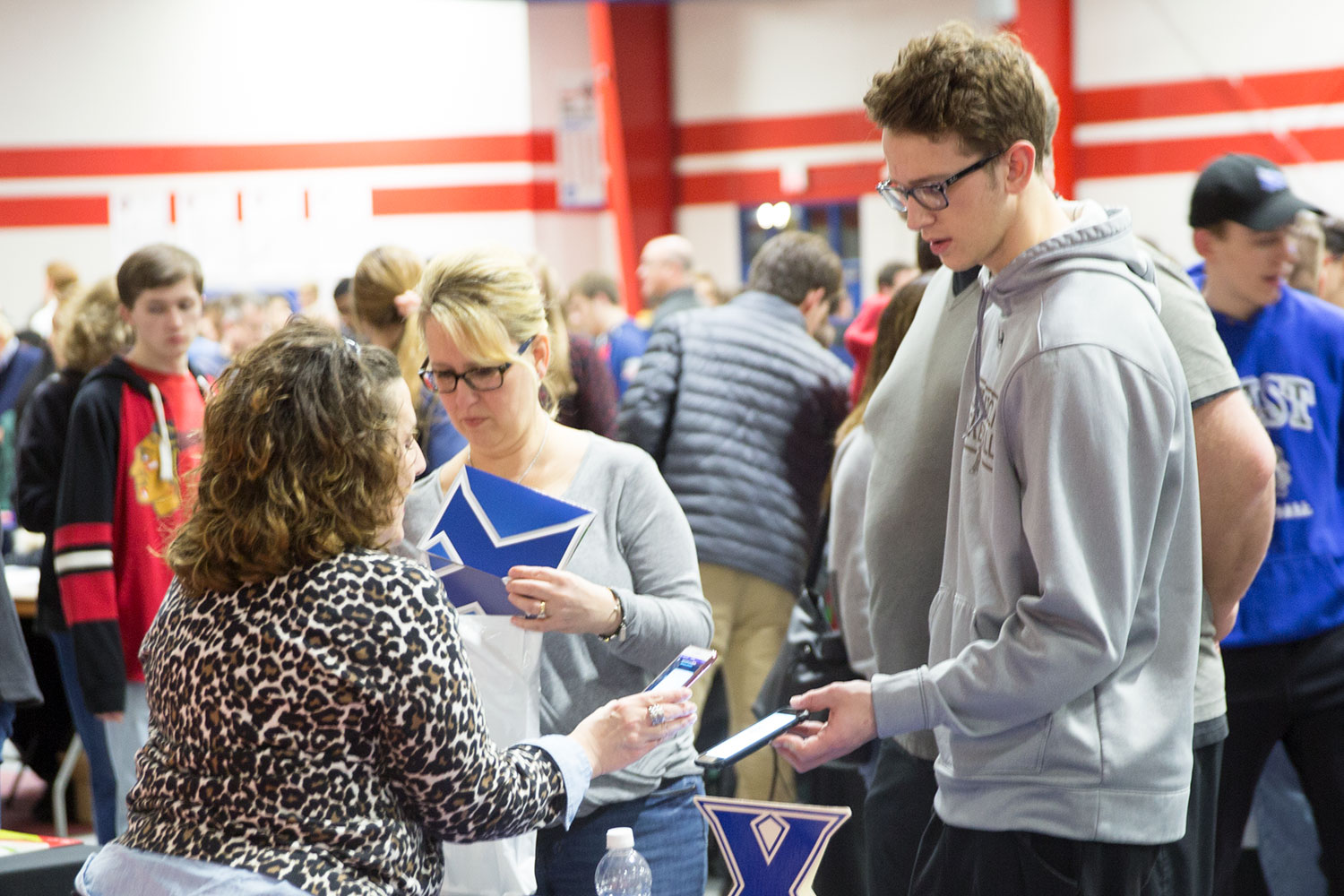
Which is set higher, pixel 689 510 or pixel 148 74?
pixel 148 74

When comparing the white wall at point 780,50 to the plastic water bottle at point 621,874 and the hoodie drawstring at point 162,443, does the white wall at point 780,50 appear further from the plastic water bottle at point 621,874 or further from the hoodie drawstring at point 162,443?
the plastic water bottle at point 621,874

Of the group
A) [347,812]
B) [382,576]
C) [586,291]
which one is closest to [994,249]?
[382,576]

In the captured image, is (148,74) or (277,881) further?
(148,74)

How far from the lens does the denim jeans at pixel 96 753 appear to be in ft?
12.4

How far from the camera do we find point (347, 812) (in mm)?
1500

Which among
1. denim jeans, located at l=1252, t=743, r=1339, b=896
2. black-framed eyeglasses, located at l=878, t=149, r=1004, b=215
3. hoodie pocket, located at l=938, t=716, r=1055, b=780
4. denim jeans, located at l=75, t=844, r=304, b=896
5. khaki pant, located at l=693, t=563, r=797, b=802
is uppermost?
black-framed eyeglasses, located at l=878, t=149, r=1004, b=215

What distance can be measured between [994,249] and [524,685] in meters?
0.89

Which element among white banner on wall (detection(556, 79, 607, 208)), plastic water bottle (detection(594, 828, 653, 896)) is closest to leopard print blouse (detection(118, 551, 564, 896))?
plastic water bottle (detection(594, 828, 653, 896))

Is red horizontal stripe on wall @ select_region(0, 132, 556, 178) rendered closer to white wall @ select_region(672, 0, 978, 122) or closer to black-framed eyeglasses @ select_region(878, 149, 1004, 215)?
white wall @ select_region(672, 0, 978, 122)

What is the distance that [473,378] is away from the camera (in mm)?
2129

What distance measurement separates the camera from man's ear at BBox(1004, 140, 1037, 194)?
165 cm

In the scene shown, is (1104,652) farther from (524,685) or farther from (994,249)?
(524,685)

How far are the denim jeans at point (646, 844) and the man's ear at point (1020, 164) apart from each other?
107 centimetres

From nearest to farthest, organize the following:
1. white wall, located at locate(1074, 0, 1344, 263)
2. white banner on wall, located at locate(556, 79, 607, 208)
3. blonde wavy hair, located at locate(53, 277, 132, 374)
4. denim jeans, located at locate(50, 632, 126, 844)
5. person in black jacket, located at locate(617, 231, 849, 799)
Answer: denim jeans, located at locate(50, 632, 126, 844), person in black jacket, located at locate(617, 231, 849, 799), blonde wavy hair, located at locate(53, 277, 132, 374), white wall, located at locate(1074, 0, 1344, 263), white banner on wall, located at locate(556, 79, 607, 208)
